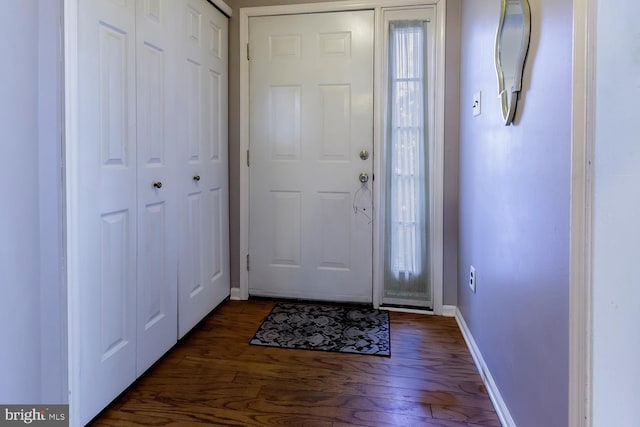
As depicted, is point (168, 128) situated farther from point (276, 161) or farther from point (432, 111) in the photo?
point (432, 111)

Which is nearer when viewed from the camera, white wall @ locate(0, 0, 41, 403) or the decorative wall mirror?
white wall @ locate(0, 0, 41, 403)

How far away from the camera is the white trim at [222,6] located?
2.42 m

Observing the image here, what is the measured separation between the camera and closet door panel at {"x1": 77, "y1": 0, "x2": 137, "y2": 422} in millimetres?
1339

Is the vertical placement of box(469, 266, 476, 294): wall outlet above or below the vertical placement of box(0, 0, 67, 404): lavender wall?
below

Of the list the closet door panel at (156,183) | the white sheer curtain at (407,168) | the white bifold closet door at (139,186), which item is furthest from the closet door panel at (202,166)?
the white sheer curtain at (407,168)

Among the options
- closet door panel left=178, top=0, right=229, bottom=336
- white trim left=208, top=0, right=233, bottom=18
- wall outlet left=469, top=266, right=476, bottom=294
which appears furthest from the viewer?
white trim left=208, top=0, right=233, bottom=18

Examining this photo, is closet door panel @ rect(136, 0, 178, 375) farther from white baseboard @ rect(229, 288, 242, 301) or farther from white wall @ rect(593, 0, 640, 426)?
white wall @ rect(593, 0, 640, 426)

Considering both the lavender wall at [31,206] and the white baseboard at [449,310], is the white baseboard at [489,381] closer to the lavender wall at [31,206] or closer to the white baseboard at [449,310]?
the white baseboard at [449,310]

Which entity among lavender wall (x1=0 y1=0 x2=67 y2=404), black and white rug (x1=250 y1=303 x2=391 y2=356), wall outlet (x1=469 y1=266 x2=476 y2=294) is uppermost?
lavender wall (x1=0 y1=0 x2=67 y2=404)

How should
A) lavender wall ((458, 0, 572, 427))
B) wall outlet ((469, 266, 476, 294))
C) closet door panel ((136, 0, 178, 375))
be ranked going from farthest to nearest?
wall outlet ((469, 266, 476, 294)), closet door panel ((136, 0, 178, 375)), lavender wall ((458, 0, 572, 427))

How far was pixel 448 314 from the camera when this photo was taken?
2510mm

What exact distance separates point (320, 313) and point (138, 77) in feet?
5.57

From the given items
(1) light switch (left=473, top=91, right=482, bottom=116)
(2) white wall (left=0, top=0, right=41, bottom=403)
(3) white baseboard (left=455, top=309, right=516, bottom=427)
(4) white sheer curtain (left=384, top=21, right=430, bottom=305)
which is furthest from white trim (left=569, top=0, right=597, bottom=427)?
(4) white sheer curtain (left=384, top=21, right=430, bottom=305)

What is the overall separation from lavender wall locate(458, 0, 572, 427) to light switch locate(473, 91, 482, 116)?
0.04 meters
